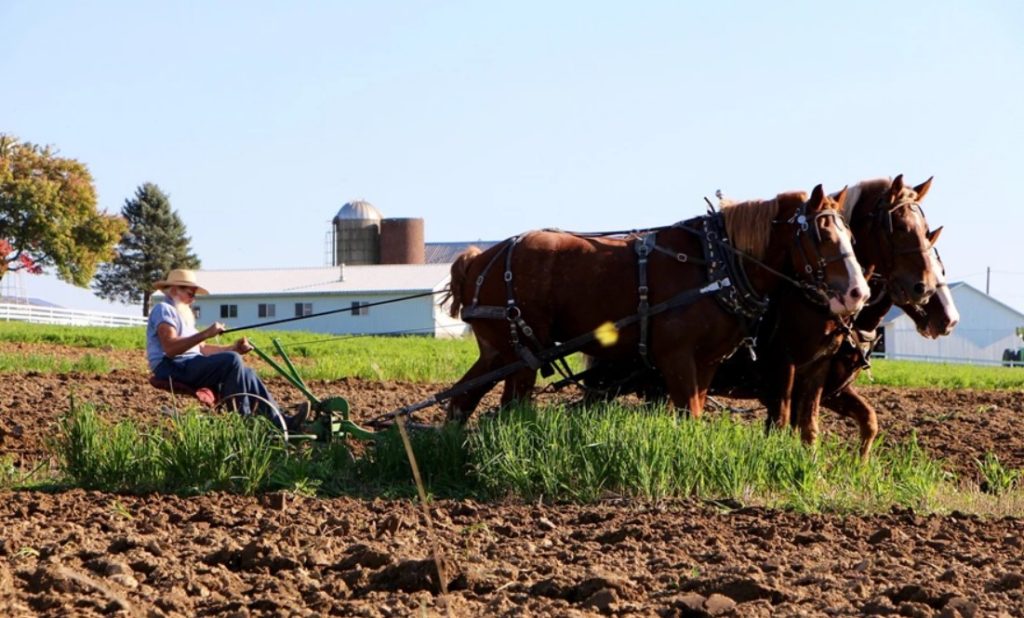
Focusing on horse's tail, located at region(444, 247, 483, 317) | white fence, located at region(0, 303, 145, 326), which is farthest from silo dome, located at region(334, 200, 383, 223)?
horse's tail, located at region(444, 247, 483, 317)

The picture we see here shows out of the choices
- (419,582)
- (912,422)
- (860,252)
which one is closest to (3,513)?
(419,582)

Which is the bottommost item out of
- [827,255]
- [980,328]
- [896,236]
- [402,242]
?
[980,328]

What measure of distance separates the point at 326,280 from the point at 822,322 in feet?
149

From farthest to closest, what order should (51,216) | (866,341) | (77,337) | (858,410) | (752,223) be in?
(51,216), (77,337), (858,410), (866,341), (752,223)

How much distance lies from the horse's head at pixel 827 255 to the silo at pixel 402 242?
53.2 meters

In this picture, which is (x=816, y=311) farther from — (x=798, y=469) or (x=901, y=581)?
(x=901, y=581)

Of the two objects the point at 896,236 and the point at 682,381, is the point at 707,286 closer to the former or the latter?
the point at 682,381

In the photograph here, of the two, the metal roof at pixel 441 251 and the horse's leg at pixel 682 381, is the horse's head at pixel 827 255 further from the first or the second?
the metal roof at pixel 441 251

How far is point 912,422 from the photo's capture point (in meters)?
13.2

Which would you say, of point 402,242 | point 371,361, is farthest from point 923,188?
point 402,242

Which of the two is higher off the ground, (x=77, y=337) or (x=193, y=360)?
(x=193, y=360)

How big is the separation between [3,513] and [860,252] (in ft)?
18.3

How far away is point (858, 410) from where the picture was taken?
10.4m

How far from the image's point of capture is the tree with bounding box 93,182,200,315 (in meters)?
62.4
